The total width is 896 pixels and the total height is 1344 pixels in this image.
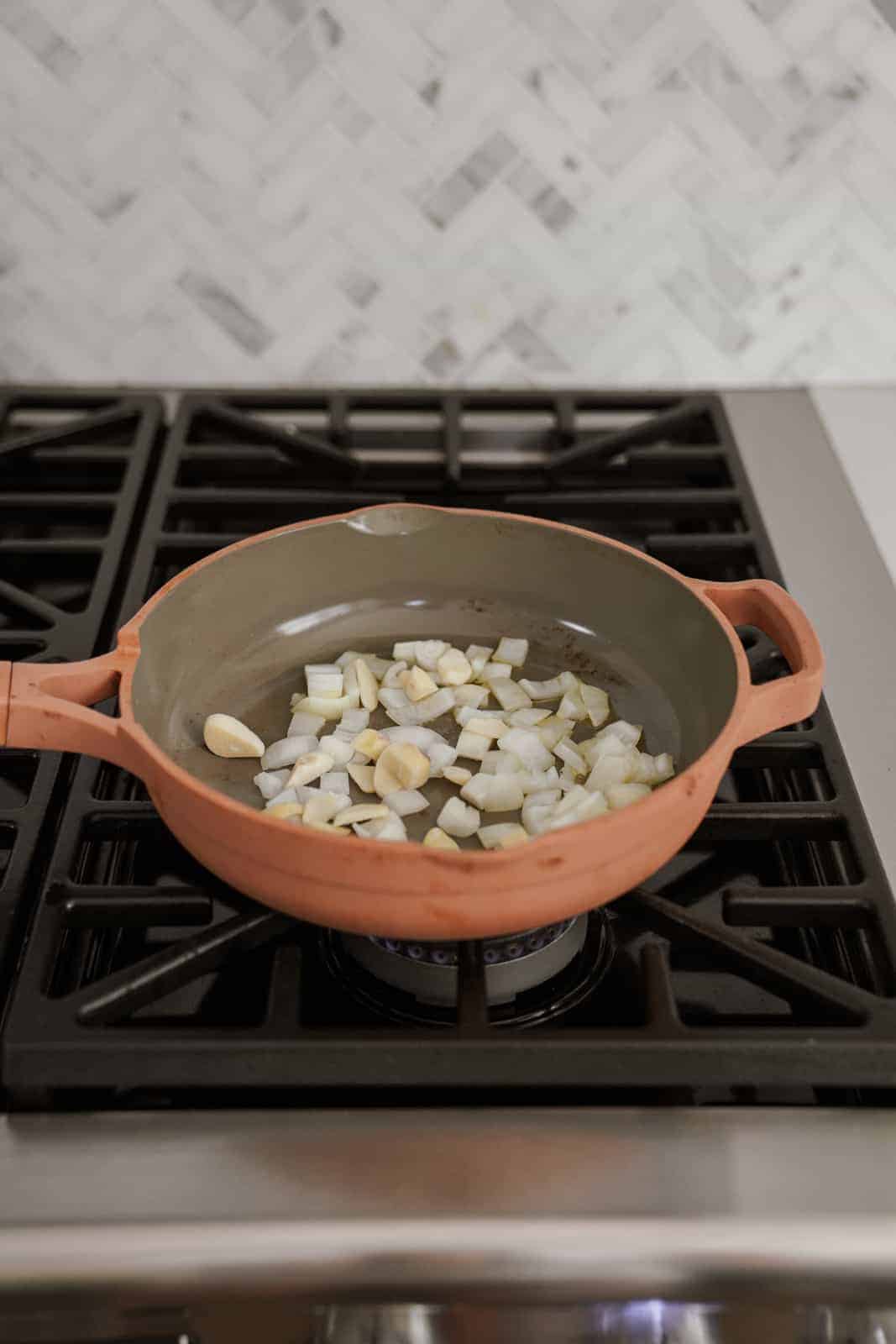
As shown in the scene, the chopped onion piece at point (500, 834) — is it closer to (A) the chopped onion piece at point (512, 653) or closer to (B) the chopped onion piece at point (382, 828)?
(B) the chopped onion piece at point (382, 828)

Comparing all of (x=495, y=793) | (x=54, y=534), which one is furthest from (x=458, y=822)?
(x=54, y=534)

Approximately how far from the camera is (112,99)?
37.6 inches

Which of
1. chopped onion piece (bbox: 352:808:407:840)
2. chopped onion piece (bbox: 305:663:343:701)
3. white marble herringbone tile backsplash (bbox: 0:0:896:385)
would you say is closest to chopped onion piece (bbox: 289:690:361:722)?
chopped onion piece (bbox: 305:663:343:701)

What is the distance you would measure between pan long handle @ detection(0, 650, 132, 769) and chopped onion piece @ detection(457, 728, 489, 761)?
0.60ft

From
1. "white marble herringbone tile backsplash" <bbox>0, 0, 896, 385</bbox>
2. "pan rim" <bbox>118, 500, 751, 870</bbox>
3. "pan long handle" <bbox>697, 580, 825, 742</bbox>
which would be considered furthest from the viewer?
"white marble herringbone tile backsplash" <bbox>0, 0, 896, 385</bbox>

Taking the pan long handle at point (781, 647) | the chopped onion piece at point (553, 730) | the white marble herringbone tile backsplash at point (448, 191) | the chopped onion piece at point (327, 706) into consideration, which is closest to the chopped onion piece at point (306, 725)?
the chopped onion piece at point (327, 706)

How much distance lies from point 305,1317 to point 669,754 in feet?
1.03

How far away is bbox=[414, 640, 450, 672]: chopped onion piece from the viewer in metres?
0.71

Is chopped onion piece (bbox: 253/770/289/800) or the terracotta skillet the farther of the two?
chopped onion piece (bbox: 253/770/289/800)

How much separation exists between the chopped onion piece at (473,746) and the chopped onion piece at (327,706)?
67mm

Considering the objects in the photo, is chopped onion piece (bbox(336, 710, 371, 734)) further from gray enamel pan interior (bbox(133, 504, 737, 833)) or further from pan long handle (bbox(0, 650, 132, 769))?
pan long handle (bbox(0, 650, 132, 769))

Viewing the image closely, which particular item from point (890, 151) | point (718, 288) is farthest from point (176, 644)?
point (890, 151)

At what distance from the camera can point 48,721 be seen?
559 mm

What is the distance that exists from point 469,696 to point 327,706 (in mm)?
80
